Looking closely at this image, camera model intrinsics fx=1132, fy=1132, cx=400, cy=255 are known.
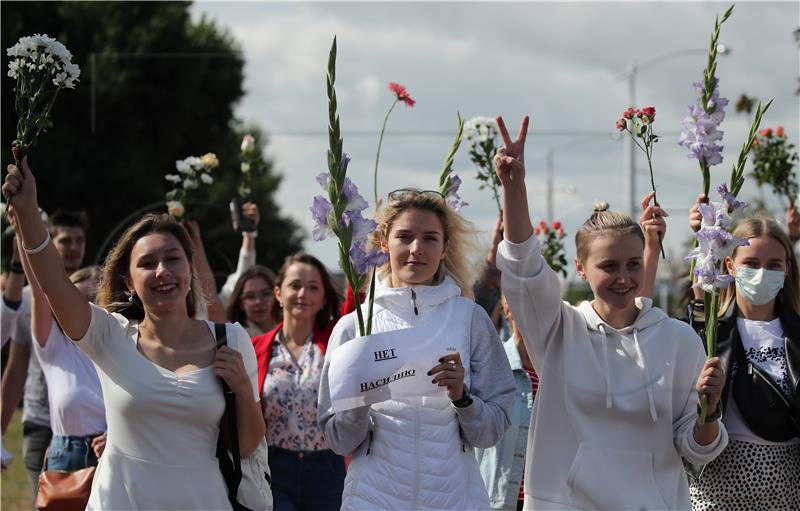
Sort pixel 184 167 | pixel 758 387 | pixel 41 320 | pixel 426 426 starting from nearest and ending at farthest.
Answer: pixel 426 426
pixel 758 387
pixel 41 320
pixel 184 167

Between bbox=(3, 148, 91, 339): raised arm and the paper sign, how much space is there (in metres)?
0.99

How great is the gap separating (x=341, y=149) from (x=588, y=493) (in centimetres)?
157

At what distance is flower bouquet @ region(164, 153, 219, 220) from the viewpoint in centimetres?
780

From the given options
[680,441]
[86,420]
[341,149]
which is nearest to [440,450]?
[680,441]

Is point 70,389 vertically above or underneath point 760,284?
underneath

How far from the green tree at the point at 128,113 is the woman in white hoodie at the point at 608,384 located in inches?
684

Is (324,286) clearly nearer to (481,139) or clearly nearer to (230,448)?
(481,139)

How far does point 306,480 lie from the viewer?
6.00 metres

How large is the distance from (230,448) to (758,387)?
2.49 meters

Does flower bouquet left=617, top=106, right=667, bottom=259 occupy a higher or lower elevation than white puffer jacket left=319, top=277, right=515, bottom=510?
higher

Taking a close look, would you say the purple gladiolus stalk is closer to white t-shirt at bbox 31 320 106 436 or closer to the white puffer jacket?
the white puffer jacket

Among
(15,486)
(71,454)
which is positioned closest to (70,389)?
(71,454)

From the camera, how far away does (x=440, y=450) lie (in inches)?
175

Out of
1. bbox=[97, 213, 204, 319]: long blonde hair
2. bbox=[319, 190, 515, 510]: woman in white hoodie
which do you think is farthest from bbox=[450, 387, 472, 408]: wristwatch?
bbox=[97, 213, 204, 319]: long blonde hair
